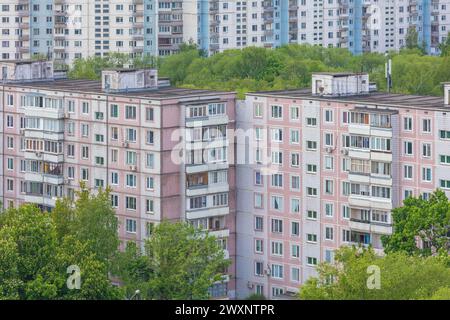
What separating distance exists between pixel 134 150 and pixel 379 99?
9063 millimetres

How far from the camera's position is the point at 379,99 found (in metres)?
58.2

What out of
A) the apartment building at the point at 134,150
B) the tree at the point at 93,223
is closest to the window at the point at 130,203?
the apartment building at the point at 134,150

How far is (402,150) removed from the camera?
181 feet

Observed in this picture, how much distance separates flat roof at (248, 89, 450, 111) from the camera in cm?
5571

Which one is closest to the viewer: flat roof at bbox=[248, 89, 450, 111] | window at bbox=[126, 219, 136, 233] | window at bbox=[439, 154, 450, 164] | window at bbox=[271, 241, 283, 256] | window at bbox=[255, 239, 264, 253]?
window at bbox=[439, 154, 450, 164]

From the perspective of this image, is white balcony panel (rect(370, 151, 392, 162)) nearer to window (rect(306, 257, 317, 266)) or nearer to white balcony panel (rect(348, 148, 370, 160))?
white balcony panel (rect(348, 148, 370, 160))

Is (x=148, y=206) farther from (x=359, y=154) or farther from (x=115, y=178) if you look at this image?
(x=359, y=154)

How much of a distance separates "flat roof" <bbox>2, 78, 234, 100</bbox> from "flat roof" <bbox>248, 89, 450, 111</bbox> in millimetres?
2469

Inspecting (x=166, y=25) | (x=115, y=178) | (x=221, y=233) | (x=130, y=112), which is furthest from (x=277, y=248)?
(x=166, y=25)

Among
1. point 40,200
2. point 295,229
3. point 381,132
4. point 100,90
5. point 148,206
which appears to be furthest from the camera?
point 40,200

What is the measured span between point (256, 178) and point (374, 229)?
19.5 ft

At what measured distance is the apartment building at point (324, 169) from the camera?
55.0 meters

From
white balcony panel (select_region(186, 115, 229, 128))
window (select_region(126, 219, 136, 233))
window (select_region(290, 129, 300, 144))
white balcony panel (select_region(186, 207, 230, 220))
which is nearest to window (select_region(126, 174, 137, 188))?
window (select_region(126, 219, 136, 233))
